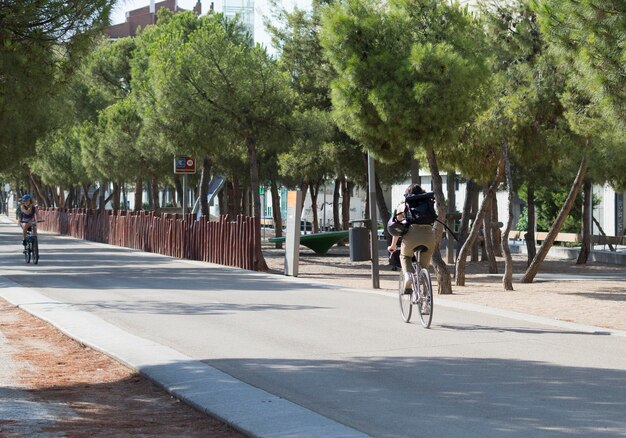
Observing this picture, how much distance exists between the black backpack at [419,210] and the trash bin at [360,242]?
10292 mm

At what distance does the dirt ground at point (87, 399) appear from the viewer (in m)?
7.63

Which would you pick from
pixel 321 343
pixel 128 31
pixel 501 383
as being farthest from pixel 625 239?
pixel 128 31

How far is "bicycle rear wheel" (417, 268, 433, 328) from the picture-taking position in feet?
43.3

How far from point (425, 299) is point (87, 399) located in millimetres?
5490

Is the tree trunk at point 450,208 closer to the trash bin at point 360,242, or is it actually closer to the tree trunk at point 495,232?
the tree trunk at point 495,232

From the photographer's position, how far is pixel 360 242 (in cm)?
2391

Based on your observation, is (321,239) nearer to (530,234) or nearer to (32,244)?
(530,234)

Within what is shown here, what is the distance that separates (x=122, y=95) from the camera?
174ft

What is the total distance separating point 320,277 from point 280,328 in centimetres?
1262

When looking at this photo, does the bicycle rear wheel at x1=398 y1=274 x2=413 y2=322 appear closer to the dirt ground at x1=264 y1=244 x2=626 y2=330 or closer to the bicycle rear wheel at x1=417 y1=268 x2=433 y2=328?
the bicycle rear wheel at x1=417 y1=268 x2=433 y2=328

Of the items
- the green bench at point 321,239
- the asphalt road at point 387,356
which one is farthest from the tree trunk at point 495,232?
the asphalt road at point 387,356

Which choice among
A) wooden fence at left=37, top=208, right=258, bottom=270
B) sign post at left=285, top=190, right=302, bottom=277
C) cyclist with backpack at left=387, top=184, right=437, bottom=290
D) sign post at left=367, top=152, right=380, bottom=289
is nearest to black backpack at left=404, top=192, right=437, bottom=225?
cyclist with backpack at left=387, top=184, right=437, bottom=290

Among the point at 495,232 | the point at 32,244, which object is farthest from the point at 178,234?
the point at 495,232

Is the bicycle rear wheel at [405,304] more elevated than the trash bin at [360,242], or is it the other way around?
the trash bin at [360,242]
